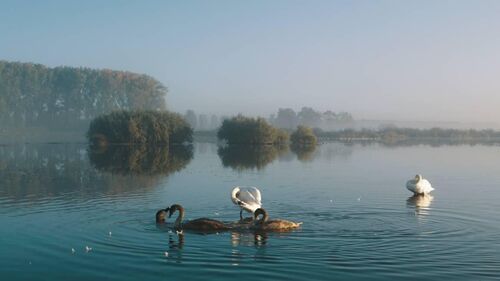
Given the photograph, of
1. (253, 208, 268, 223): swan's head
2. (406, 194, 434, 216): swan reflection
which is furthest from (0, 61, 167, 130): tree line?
(253, 208, 268, 223): swan's head

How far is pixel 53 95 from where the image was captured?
148750 millimetres

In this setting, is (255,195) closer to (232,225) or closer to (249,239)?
(232,225)

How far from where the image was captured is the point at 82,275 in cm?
1133

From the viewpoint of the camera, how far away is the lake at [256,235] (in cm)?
1170

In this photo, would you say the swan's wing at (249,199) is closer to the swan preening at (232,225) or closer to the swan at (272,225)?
the swan preening at (232,225)

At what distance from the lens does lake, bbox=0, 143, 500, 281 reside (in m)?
11.7

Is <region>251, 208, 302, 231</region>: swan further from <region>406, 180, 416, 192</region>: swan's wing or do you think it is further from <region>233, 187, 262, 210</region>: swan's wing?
<region>406, 180, 416, 192</region>: swan's wing

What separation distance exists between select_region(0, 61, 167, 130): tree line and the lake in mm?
122484

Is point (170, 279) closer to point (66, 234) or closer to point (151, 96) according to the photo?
point (66, 234)

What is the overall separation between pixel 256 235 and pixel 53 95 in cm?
14258

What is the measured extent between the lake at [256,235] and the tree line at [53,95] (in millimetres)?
122484

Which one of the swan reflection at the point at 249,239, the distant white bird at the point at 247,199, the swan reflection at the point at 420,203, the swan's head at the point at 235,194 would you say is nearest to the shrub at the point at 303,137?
the swan reflection at the point at 420,203

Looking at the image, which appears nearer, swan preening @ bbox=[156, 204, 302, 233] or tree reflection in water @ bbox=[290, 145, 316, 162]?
swan preening @ bbox=[156, 204, 302, 233]

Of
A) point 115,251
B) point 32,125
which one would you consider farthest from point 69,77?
point 115,251
